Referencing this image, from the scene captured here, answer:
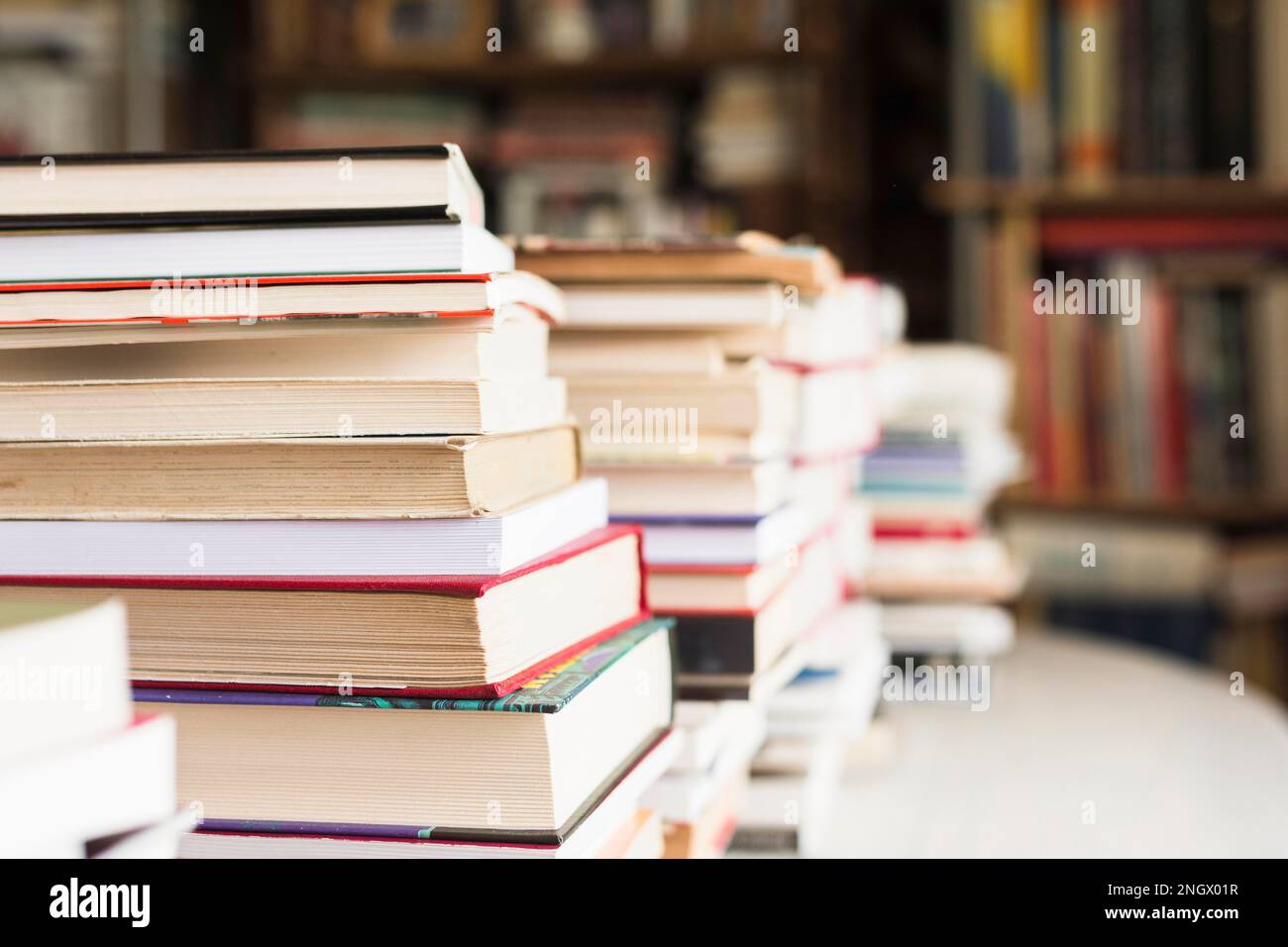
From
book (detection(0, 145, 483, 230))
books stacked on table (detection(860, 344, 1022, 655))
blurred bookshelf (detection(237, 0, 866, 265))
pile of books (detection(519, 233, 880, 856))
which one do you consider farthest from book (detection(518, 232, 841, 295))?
blurred bookshelf (detection(237, 0, 866, 265))

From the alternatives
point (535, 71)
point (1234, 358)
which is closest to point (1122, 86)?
point (1234, 358)

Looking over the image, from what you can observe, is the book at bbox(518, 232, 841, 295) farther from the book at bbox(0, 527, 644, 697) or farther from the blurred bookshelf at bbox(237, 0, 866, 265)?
the blurred bookshelf at bbox(237, 0, 866, 265)

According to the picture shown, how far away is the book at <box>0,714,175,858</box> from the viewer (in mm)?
370

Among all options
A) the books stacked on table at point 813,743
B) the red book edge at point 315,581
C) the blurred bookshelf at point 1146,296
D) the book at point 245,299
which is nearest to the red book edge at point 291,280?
the book at point 245,299

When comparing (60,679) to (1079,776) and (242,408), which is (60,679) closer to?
(242,408)

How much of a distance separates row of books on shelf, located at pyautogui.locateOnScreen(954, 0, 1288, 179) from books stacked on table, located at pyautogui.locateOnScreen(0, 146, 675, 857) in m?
1.80

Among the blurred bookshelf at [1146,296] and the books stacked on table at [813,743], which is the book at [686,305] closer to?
the books stacked on table at [813,743]

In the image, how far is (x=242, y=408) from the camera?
543 millimetres

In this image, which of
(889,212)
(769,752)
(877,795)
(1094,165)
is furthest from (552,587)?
(889,212)

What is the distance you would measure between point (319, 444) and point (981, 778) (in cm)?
62

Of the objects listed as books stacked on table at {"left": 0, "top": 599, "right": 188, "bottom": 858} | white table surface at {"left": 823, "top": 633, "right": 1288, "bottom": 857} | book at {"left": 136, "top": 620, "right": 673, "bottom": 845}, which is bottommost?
white table surface at {"left": 823, "top": 633, "right": 1288, "bottom": 857}

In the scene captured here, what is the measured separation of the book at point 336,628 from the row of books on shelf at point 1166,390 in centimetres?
177

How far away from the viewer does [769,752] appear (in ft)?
2.77
